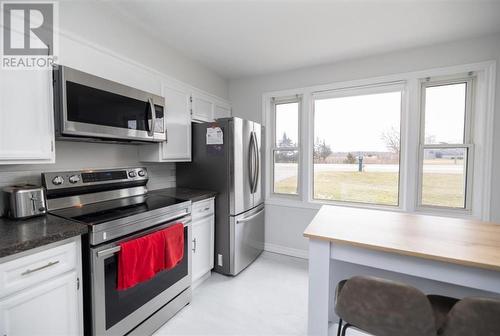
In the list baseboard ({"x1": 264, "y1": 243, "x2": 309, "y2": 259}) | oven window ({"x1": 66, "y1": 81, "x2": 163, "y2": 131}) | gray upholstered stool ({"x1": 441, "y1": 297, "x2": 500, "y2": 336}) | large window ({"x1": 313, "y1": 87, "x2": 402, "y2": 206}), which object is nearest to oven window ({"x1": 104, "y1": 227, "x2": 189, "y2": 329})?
oven window ({"x1": 66, "y1": 81, "x2": 163, "y2": 131})

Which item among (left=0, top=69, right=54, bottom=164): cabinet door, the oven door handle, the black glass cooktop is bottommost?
the oven door handle

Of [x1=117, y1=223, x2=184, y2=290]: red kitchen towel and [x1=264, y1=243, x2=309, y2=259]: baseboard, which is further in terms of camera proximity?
[x1=264, y1=243, x2=309, y2=259]: baseboard

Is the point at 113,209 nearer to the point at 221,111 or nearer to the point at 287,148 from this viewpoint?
the point at 221,111

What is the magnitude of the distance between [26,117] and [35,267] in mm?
856

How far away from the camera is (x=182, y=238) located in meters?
1.85

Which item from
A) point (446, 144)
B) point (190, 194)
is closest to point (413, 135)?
point (446, 144)

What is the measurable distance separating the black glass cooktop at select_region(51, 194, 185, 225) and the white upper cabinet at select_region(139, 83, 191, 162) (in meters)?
0.45

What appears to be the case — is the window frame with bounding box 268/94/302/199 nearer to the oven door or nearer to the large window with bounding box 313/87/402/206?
the large window with bounding box 313/87/402/206

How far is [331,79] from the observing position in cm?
283

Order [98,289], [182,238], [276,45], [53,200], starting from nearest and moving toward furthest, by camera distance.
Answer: [98,289] < [53,200] < [182,238] < [276,45]

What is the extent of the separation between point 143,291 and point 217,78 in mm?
2751

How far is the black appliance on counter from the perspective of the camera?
131cm

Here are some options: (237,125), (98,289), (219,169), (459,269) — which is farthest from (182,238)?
(459,269)

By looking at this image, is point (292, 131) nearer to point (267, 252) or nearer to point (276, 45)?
point (276, 45)
